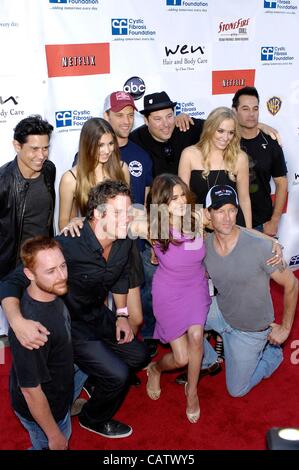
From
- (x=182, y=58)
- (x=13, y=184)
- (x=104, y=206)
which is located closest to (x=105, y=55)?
(x=182, y=58)

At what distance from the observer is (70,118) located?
149 inches

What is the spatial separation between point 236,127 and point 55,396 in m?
1.98

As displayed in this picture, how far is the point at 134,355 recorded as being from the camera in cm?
293

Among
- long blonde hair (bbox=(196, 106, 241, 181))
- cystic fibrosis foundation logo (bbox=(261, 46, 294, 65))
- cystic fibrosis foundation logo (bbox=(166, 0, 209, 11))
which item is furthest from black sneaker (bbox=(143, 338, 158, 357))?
cystic fibrosis foundation logo (bbox=(261, 46, 294, 65))

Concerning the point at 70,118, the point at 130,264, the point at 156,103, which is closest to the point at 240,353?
the point at 130,264

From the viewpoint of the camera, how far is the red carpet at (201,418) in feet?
9.22

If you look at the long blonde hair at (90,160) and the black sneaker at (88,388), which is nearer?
the long blonde hair at (90,160)

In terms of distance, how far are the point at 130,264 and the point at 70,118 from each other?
1.37 meters

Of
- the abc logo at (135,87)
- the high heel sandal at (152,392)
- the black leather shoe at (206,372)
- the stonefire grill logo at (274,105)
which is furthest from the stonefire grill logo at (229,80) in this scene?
the high heel sandal at (152,392)

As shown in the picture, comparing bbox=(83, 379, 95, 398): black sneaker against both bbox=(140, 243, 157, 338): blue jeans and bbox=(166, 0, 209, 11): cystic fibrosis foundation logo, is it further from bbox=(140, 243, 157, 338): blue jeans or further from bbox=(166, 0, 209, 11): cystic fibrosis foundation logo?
bbox=(166, 0, 209, 11): cystic fibrosis foundation logo

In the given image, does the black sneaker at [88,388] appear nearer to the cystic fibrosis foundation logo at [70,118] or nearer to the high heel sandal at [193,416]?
the high heel sandal at [193,416]

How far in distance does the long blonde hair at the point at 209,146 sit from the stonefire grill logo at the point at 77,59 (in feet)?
3.13
